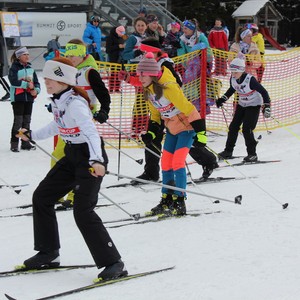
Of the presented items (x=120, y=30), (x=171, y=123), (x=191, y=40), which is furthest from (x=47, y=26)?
(x=171, y=123)

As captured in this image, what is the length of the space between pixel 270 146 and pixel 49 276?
6504mm

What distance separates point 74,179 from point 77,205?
0.31 m

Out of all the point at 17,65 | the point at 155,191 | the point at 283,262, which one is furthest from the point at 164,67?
the point at 17,65

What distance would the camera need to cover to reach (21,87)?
382 inches

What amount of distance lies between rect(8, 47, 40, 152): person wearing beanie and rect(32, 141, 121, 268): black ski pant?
17.0 ft

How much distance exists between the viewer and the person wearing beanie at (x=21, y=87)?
31.9 feet

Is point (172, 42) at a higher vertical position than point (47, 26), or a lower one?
higher

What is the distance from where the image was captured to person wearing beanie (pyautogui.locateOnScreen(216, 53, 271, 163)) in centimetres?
899

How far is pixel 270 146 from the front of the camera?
10484 mm

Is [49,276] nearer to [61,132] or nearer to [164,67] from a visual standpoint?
[61,132]

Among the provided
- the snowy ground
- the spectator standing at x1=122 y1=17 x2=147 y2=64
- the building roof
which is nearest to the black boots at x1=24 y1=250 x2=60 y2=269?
the snowy ground

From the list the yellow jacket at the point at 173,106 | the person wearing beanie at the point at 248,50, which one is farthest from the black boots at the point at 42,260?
the person wearing beanie at the point at 248,50

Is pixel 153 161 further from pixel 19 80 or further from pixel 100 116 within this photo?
pixel 19 80

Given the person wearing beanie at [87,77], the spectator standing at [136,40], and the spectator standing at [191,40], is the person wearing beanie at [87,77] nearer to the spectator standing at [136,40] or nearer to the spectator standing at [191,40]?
the spectator standing at [136,40]
